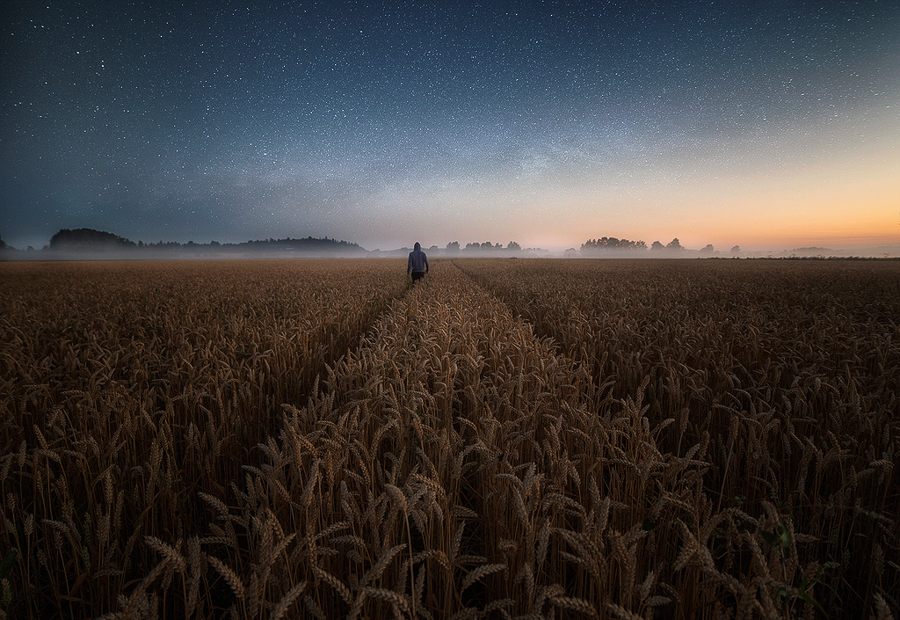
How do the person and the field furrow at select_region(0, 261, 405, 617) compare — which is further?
the person

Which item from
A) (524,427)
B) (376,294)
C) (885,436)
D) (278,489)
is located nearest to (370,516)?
(278,489)

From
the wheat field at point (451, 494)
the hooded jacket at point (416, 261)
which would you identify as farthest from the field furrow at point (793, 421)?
the hooded jacket at point (416, 261)

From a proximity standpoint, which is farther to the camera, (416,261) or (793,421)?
(416,261)

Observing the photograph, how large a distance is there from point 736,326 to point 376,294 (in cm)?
1090

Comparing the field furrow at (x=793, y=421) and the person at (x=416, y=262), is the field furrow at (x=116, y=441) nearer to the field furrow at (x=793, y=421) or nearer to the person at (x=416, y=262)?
the field furrow at (x=793, y=421)

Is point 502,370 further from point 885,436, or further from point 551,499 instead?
point 885,436

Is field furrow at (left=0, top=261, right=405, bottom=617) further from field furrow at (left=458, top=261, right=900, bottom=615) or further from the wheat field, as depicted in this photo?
field furrow at (left=458, top=261, right=900, bottom=615)

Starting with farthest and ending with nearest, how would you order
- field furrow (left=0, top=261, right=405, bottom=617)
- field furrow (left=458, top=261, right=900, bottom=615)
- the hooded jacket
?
the hooded jacket, field furrow (left=458, top=261, right=900, bottom=615), field furrow (left=0, top=261, right=405, bottom=617)

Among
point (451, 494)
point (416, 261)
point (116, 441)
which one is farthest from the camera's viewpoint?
point (416, 261)

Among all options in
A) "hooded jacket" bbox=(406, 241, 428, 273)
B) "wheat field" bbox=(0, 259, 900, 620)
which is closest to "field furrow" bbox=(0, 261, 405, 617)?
"wheat field" bbox=(0, 259, 900, 620)

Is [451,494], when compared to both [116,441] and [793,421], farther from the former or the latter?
[793,421]

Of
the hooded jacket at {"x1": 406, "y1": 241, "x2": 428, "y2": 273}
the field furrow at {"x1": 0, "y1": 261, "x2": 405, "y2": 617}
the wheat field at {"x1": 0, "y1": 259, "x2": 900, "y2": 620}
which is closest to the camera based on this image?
the wheat field at {"x1": 0, "y1": 259, "x2": 900, "y2": 620}

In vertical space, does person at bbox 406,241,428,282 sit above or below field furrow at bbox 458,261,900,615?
above

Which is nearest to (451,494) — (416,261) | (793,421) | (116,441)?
(116,441)
